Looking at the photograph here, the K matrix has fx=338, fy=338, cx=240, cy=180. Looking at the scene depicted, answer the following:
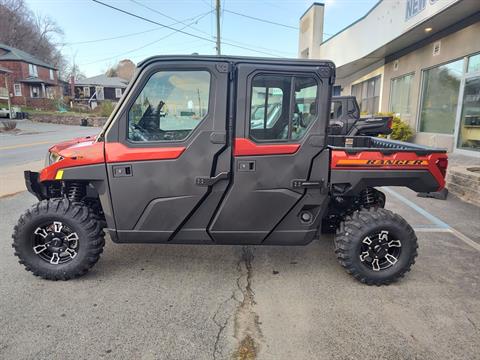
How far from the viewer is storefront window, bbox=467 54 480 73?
923cm

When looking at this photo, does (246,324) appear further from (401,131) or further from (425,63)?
(425,63)

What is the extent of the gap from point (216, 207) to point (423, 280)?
7.34 feet

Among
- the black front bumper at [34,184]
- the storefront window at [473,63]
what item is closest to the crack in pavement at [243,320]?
the black front bumper at [34,184]

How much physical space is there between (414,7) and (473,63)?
250cm

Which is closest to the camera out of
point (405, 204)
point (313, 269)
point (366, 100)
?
point (313, 269)

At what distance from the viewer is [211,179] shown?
310 cm

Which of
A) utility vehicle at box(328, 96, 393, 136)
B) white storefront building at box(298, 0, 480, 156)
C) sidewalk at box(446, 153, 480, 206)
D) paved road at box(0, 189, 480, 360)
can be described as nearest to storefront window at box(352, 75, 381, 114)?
white storefront building at box(298, 0, 480, 156)

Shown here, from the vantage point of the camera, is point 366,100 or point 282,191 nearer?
point 282,191

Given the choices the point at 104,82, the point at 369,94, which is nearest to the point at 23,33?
the point at 104,82

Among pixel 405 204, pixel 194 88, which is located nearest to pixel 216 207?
pixel 194 88

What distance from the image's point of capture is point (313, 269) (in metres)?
3.69

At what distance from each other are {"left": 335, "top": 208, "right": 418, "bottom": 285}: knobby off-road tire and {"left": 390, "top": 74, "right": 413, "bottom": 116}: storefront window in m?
11.5

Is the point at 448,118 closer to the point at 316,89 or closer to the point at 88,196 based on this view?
the point at 316,89

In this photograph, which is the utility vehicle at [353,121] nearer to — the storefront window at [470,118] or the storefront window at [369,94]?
the storefront window at [470,118]
